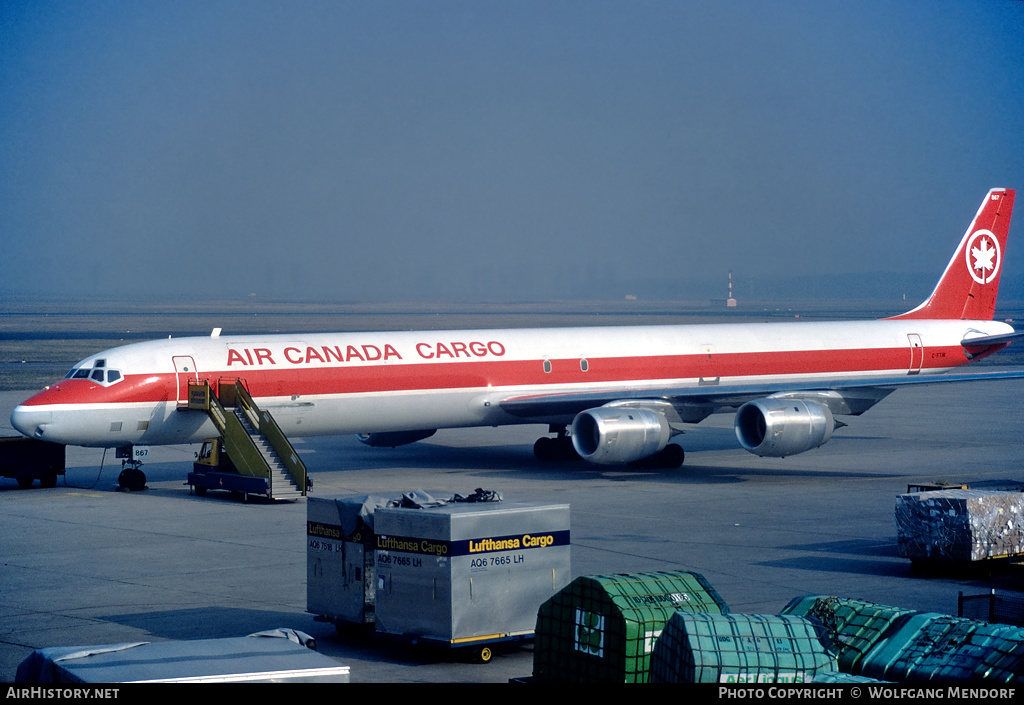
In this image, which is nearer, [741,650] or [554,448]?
[741,650]

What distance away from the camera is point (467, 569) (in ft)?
44.6

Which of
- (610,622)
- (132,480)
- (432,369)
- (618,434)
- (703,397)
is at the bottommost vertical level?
(610,622)

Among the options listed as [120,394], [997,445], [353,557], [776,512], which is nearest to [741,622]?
[353,557]

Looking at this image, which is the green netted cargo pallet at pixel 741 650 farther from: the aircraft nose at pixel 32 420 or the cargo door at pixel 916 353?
the cargo door at pixel 916 353

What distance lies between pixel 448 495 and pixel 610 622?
14.1ft

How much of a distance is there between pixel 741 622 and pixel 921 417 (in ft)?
116

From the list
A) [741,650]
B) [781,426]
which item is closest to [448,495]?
[741,650]

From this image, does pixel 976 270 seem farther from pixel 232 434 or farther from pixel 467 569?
pixel 467 569

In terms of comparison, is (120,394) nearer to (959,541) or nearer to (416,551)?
(416,551)

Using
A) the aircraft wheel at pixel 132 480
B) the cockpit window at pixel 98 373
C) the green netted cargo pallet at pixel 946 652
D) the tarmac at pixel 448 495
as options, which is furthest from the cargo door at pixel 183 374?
the green netted cargo pallet at pixel 946 652

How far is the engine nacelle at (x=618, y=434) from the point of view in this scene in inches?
1102

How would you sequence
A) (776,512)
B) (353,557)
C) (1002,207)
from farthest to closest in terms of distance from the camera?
(1002,207), (776,512), (353,557)

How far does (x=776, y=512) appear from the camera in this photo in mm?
24031

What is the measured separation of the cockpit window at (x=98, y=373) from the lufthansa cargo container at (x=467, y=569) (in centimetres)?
1367
